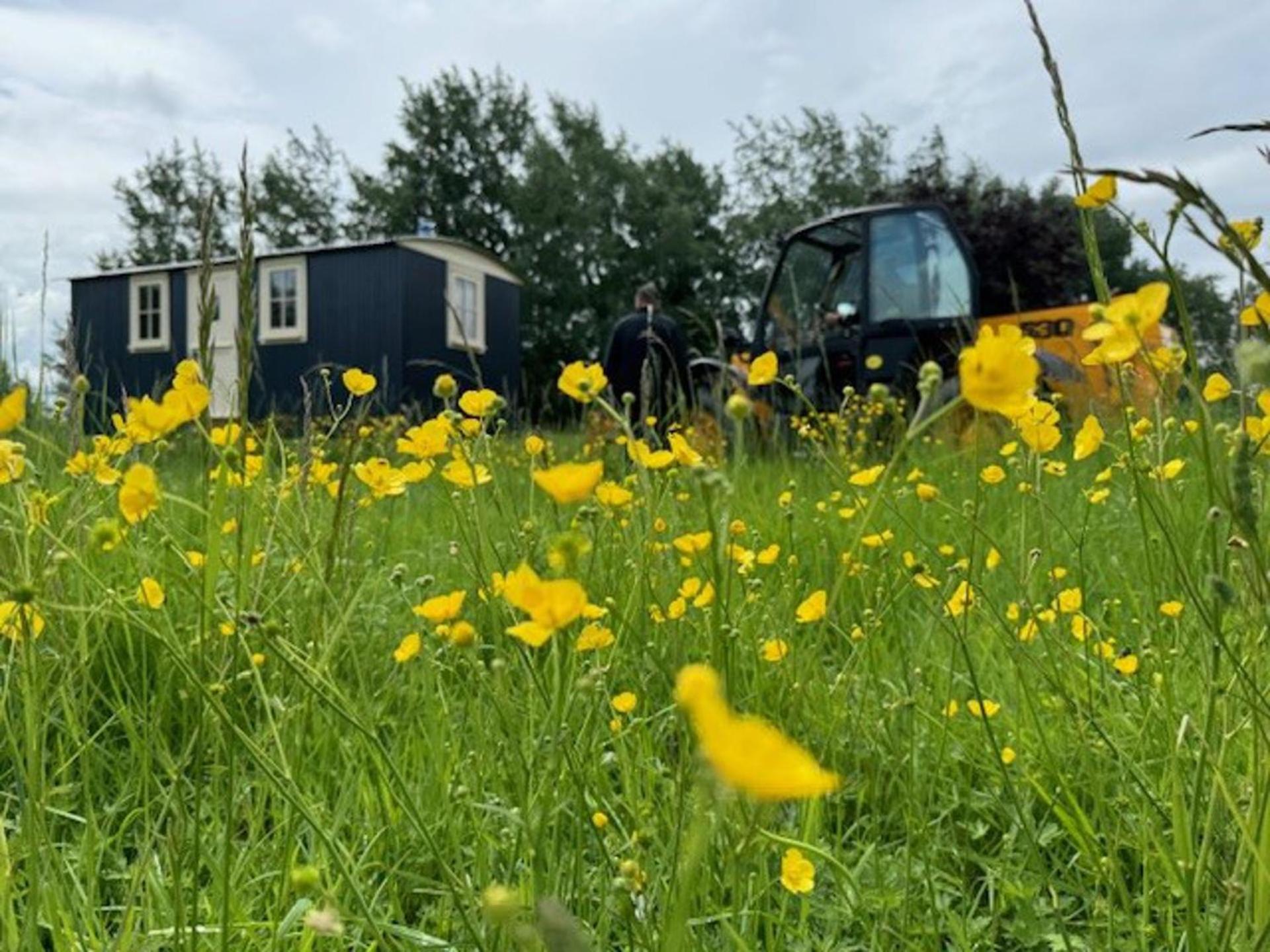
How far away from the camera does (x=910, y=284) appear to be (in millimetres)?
6121

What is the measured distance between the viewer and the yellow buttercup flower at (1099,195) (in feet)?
2.36

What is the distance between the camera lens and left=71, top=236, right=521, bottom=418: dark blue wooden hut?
13117 mm

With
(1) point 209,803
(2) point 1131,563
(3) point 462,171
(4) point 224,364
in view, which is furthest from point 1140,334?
(3) point 462,171

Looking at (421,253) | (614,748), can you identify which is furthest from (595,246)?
(614,748)

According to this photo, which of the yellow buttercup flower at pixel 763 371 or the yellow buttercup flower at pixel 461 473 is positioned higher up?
the yellow buttercup flower at pixel 763 371

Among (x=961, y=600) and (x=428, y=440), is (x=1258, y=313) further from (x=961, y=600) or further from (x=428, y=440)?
(x=428, y=440)

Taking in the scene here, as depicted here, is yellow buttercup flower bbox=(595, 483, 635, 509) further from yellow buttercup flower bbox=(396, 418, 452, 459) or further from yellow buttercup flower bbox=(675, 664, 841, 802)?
yellow buttercup flower bbox=(675, 664, 841, 802)

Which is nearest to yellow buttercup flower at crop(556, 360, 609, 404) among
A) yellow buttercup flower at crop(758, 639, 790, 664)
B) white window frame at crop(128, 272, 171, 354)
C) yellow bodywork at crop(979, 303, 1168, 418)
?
yellow buttercup flower at crop(758, 639, 790, 664)

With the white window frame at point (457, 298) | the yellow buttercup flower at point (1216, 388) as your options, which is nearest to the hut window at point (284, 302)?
the white window frame at point (457, 298)

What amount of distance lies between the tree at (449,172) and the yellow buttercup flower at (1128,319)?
24457 millimetres

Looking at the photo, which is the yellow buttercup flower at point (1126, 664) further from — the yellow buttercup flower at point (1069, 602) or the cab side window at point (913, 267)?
the cab side window at point (913, 267)

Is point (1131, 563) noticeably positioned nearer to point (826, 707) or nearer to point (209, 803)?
point (826, 707)

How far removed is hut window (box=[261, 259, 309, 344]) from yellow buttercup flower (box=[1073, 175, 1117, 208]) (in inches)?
546

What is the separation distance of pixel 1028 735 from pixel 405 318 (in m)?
12.5
